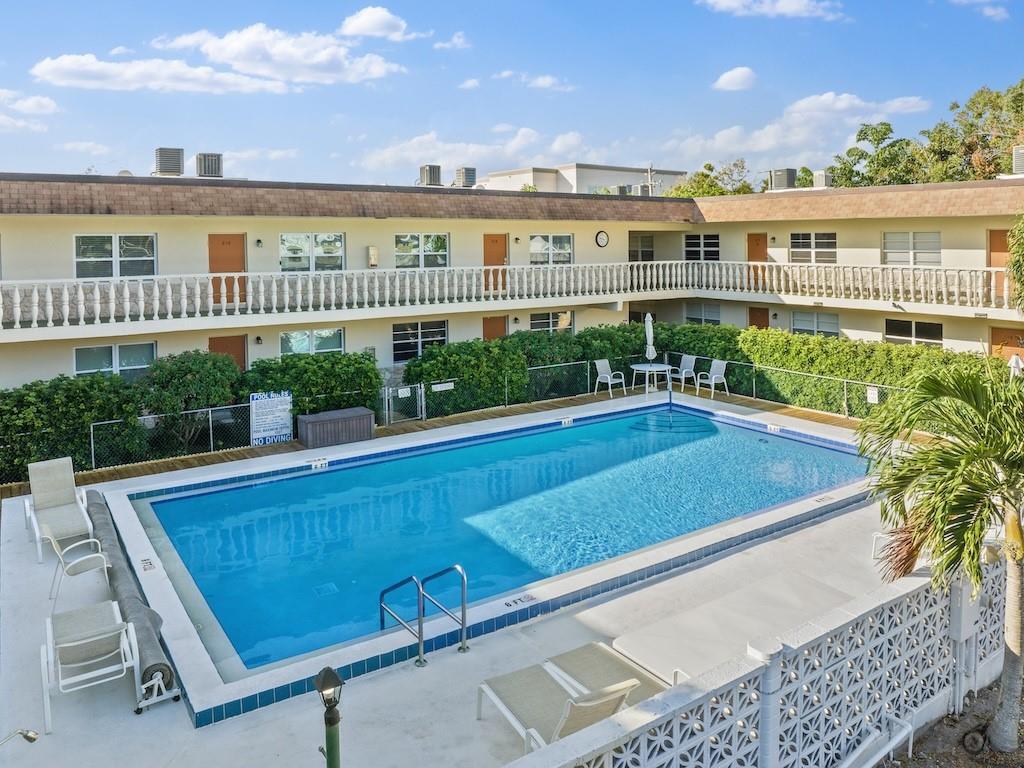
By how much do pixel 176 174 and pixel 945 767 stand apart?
1956 cm

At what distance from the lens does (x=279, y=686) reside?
761 cm

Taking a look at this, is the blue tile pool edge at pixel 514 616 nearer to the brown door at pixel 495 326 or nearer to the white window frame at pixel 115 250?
the white window frame at pixel 115 250

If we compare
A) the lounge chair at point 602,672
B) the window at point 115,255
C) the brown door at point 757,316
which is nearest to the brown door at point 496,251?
the brown door at point 757,316

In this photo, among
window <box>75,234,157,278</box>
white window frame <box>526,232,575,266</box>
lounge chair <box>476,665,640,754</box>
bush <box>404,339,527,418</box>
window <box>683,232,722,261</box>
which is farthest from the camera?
window <box>683,232,722,261</box>

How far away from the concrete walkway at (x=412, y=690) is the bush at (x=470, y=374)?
961 centimetres

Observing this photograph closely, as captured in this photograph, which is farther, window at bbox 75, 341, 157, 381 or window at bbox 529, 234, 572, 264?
window at bbox 529, 234, 572, 264

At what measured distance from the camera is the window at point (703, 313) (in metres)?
26.1

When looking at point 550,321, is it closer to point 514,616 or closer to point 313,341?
point 313,341

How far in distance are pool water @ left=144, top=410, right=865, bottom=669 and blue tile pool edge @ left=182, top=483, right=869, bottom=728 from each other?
1190mm

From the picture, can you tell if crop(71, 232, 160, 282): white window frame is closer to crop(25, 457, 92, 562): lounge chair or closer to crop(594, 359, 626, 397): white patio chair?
crop(25, 457, 92, 562): lounge chair

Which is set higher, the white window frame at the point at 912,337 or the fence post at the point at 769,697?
the white window frame at the point at 912,337

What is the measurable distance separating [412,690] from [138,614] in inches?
114

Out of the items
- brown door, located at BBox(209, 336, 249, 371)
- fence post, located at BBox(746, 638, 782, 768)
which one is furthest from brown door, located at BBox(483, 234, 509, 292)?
fence post, located at BBox(746, 638, 782, 768)

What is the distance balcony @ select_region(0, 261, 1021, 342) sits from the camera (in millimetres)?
15867
